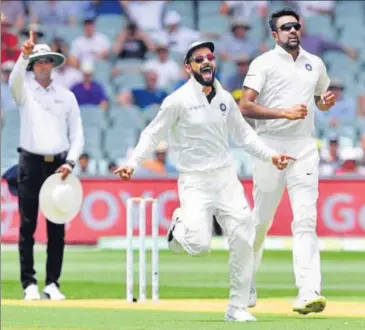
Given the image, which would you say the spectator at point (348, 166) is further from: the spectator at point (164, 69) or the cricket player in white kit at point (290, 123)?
the cricket player in white kit at point (290, 123)

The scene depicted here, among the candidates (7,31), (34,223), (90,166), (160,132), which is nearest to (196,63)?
(160,132)

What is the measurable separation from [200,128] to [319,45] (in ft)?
40.7

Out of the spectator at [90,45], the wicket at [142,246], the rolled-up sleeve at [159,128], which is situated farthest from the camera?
the spectator at [90,45]

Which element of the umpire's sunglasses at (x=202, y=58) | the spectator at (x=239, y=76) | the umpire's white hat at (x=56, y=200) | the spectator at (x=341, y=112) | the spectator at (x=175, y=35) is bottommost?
the umpire's white hat at (x=56, y=200)

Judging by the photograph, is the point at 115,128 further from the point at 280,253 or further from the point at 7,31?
the point at 280,253

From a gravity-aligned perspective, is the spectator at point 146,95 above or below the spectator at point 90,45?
below

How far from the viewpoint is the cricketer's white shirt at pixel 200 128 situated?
9.44 meters

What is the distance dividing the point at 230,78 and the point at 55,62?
9.27 meters

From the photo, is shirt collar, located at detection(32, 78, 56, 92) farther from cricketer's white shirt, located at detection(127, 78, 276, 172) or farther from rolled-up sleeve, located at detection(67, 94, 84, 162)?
cricketer's white shirt, located at detection(127, 78, 276, 172)

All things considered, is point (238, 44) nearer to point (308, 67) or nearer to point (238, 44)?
point (238, 44)

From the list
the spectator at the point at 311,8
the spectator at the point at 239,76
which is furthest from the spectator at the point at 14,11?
the spectator at the point at 311,8

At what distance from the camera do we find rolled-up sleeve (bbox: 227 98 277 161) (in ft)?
31.0

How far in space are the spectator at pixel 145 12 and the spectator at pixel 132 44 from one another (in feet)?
1.31

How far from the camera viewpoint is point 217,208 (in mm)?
9352
